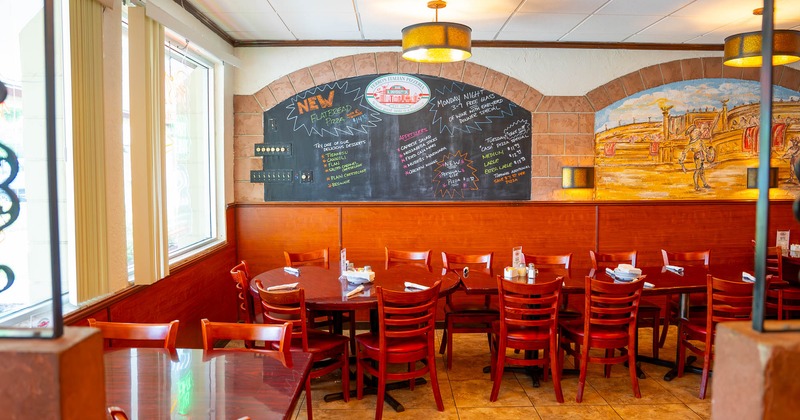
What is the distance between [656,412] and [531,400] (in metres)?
0.85

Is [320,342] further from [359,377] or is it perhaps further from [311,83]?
[311,83]

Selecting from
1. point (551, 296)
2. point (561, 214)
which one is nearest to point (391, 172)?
point (561, 214)

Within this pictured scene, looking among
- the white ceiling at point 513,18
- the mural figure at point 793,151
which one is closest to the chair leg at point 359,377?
the white ceiling at point 513,18

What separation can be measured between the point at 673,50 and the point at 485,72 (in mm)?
2094

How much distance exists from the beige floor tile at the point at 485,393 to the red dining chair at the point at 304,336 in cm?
85

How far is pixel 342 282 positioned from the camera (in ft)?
13.7

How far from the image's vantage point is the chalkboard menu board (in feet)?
19.3

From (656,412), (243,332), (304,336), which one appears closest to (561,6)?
(656,412)

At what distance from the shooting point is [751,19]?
198 inches

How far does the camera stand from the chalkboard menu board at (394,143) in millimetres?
5879


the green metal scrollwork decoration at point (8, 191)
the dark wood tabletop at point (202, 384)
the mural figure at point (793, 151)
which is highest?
the mural figure at point (793, 151)

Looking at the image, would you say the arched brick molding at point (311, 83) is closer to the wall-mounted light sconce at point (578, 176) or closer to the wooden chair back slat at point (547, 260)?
the wall-mounted light sconce at point (578, 176)

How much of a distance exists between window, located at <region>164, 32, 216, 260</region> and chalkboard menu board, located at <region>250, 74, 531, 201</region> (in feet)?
2.09

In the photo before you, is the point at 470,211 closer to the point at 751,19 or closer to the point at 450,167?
the point at 450,167
